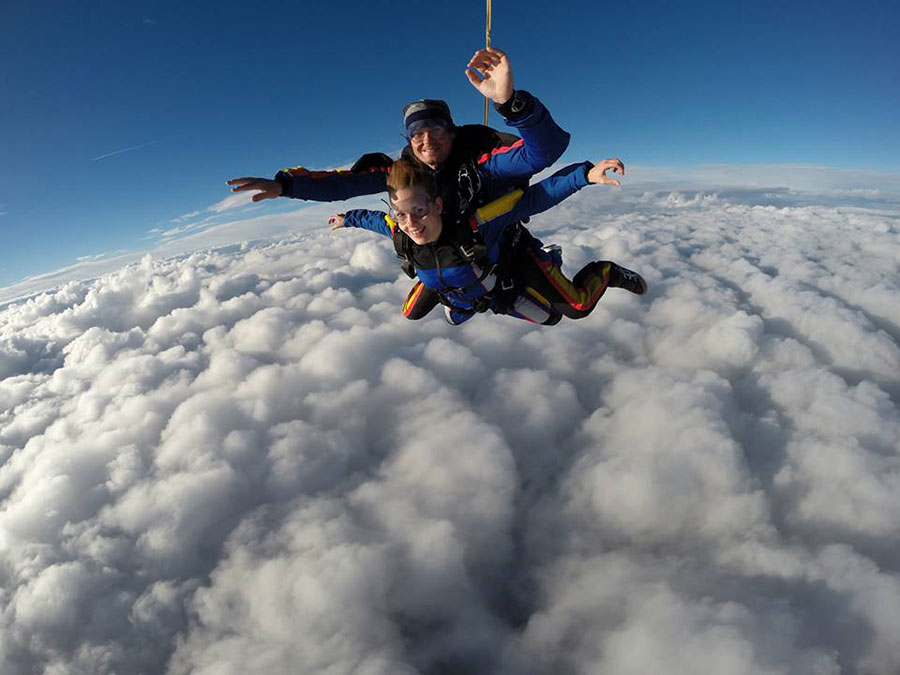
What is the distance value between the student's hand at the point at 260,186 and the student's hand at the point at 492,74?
160cm

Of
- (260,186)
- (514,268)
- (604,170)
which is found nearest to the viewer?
(604,170)

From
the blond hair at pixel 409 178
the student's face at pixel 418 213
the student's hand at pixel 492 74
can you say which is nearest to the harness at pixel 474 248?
the student's face at pixel 418 213

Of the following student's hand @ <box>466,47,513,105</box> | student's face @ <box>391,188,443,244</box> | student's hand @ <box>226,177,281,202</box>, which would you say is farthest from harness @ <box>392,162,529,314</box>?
student's hand @ <box>226,177,281,202</box>

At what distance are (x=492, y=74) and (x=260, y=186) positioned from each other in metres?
1.76

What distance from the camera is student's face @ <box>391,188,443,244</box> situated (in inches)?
108

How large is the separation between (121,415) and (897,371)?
544 feet

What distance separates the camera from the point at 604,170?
2.38 m

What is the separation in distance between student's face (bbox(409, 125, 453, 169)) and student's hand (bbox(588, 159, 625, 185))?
1023 mm

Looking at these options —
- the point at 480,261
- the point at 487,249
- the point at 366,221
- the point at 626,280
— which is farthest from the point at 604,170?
the point at 366,221

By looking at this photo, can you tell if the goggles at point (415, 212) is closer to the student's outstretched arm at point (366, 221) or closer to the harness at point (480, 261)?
the harness at point (480, 261)

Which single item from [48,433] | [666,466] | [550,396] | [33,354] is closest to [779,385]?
[666,466]

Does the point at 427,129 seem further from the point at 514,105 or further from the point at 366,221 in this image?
the point at 366,221

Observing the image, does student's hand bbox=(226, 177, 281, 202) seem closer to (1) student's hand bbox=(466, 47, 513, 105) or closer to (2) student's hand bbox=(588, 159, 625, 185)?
(1) student's hand bbox=(466, 47, 513, 105)

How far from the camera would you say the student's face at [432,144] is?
8.95 feet
